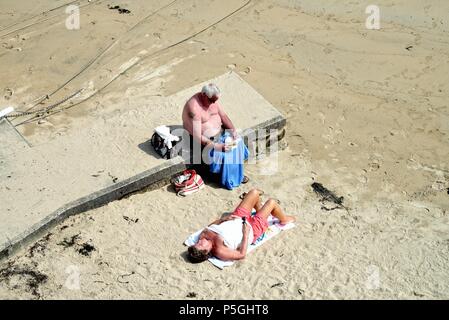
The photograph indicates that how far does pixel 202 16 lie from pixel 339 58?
3.19m

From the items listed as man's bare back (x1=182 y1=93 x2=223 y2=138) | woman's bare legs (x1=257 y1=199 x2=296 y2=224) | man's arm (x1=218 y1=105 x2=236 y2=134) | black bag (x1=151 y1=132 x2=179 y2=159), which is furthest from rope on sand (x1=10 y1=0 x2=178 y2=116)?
woman's bare legs (x1=257 y1=199 x2=296 y2=224)

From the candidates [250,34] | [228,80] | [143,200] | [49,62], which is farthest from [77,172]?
[250,34]

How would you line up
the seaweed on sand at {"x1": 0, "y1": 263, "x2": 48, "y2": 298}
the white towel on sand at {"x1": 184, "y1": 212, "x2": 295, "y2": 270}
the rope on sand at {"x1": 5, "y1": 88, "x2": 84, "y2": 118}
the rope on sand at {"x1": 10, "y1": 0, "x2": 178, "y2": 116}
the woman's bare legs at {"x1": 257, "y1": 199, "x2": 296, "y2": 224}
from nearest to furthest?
the seaweed on sand at {"x1": 0, "y1": 263, "x2": 48, "y2": 298}
the white towel on sand at {"x1": 184, "y1": 212, "x2": 295, "y2": 270}
the woman's bare legs at {"x1": 257, "y1": 199, "x2": 296, "y2": 224}
the rope on sand at {"x1": 5, "y1": 88, "x2": 84, "y2": 118}
the rope on sand at {"x1": 10, "y1": 0, "x2": 178, "y2": 116}

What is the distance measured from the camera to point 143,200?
314 inches

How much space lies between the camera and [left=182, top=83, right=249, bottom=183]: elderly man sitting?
8.01 m

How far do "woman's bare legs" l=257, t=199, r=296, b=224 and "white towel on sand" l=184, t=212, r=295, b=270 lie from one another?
0.08 m

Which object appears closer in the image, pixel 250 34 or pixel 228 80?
pixel 228 80

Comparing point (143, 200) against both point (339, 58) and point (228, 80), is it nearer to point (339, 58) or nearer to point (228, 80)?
point (228, 80)

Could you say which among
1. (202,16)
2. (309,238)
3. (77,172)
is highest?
(202,16)

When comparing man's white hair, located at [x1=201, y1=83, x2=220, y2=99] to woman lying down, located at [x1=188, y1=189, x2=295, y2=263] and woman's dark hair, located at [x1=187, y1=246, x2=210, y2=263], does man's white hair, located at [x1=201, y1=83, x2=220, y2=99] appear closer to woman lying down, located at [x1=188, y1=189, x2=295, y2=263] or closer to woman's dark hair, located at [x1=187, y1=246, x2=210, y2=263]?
woman lying down, located at [x1=188, y1=189, x2=295, y2=263]

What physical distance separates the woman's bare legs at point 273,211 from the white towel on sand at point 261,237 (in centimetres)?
8

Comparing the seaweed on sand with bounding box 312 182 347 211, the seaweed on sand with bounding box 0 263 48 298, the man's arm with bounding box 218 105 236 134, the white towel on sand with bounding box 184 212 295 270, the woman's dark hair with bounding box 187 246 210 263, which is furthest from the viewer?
the man's arm with bounding box 218 105 236 134

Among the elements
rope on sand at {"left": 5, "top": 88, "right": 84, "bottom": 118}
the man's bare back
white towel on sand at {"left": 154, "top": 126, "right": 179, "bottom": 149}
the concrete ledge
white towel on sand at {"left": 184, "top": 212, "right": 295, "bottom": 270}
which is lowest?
white towel on sand at {"left": 184, "top": 212, "right": 295, "bottom": 270}

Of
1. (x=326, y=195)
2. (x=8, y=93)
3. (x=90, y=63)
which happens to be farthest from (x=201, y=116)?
(x=8, y=93)
